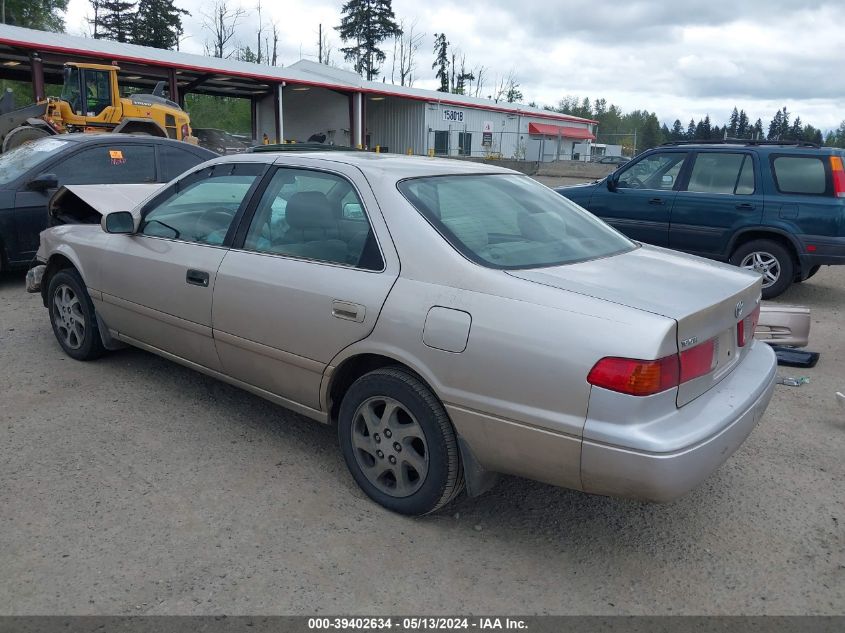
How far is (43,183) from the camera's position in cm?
710

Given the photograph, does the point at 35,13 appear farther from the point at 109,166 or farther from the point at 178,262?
the point at 178,262

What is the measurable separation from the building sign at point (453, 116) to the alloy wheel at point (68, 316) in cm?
3688

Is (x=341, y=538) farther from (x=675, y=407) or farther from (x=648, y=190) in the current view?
(x=648, y=190)

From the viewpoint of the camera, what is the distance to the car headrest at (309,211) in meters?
3.51

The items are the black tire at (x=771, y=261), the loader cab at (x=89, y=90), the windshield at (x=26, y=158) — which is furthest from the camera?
the loader cab at (x=89, y=90)

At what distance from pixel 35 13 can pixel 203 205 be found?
2561 inches

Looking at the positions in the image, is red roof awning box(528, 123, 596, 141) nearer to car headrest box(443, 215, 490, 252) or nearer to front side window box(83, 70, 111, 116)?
front side window box(83, 70, 111, 116)

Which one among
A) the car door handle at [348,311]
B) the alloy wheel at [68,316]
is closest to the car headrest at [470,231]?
the car door handle at [348,311]

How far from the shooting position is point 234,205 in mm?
3926

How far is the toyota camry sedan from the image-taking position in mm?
2516

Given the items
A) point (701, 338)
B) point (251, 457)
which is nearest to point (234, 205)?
point (251, 457)

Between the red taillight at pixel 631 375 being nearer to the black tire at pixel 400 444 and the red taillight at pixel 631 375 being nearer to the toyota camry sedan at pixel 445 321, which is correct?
the toyota camry sedan at pixel 445 321

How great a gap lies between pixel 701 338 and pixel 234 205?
8.47 ft

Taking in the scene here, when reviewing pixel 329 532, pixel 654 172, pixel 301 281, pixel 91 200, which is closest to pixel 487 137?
pixel 654 172
